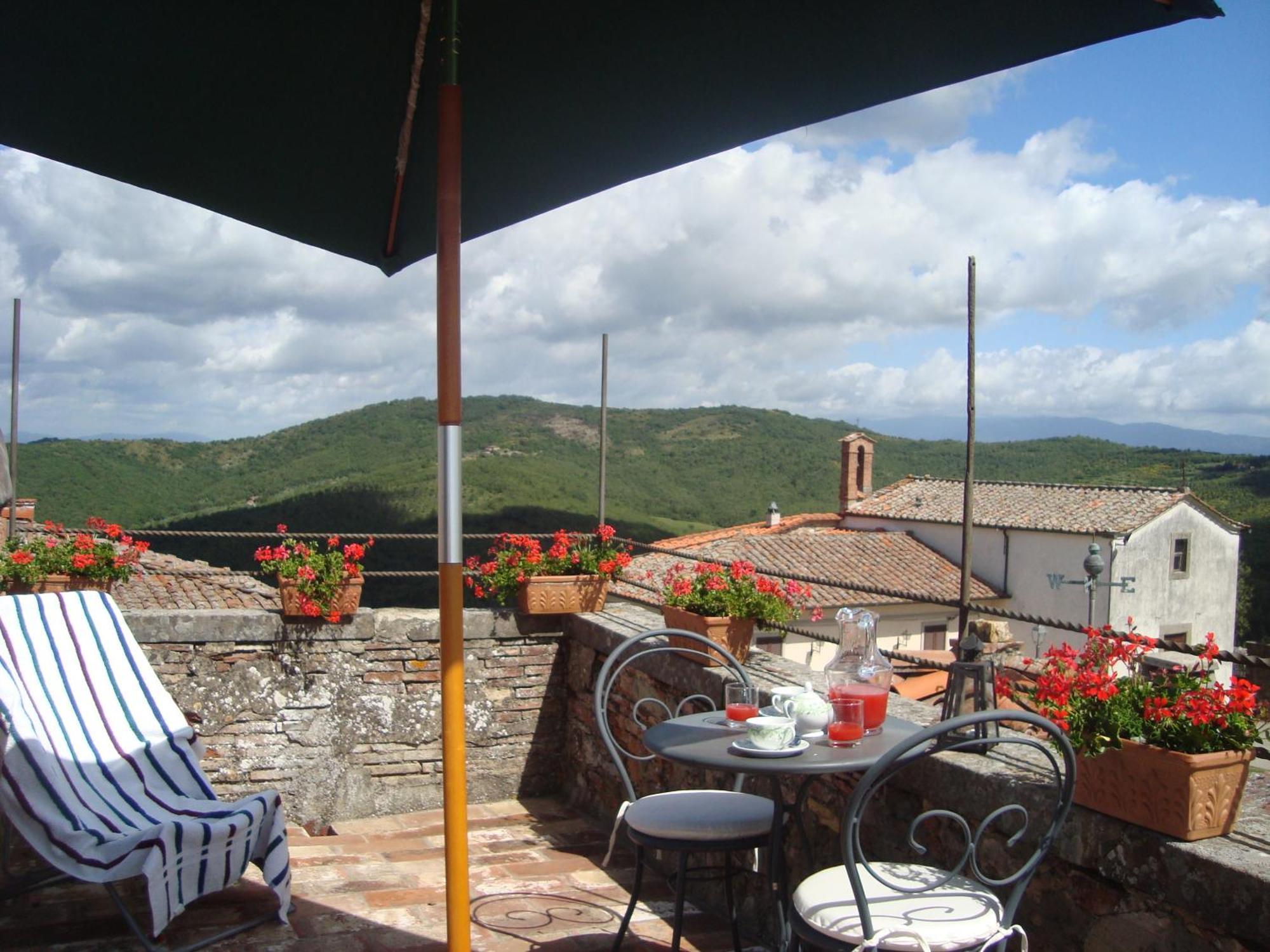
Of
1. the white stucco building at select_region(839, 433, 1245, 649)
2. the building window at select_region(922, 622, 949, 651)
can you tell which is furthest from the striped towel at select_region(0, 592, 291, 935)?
the white stucco building at select_region(839, 433, 1245, 649)

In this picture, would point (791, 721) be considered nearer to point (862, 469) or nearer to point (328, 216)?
point (328, 216)

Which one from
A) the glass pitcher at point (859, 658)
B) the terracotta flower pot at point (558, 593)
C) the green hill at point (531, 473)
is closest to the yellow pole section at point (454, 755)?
the glass pitcher at point (859, 658)

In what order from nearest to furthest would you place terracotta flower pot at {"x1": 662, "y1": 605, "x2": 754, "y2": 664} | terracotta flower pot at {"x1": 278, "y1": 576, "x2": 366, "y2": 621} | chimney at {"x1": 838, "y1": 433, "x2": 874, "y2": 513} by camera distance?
terracotta flower pot at {"x1": 662, "y1": 605, "x2": 754, "y2": 664} → terracotta flower pot at {"x1": 278, "y1": 576, "x2": 366, "y2": 621} → chimney at {"x1": 838, "y1": 433, "x2": 874, "y2": 513}

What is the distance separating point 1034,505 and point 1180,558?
3.63 meters

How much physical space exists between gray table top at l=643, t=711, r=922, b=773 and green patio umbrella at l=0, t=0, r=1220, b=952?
51 cm

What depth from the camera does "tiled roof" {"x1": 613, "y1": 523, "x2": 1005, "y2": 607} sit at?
1978 centimetres

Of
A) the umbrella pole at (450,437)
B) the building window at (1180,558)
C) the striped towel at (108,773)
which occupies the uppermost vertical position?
the umbrella pole at (450,437)

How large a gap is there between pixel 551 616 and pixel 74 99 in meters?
2.91

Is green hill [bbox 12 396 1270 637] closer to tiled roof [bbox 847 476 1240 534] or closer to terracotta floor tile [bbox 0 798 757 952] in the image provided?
tiled roof [bbox 847 476 1240 534]

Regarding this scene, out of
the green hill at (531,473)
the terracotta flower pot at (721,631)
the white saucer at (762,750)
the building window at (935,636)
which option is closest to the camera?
the white saucer at (762,750)

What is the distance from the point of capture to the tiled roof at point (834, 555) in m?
19.8

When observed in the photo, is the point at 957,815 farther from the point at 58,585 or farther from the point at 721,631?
the point at 58,585

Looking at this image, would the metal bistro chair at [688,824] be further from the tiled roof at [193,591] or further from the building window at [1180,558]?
the building window at [1180,558]

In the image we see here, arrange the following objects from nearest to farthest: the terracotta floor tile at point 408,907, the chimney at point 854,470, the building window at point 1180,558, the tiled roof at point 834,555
A: the terracotta floor tile at point 408,907 → the tiled roof at point 834,555 → the building window at point 1180,558 → the chimney at point 854,470
